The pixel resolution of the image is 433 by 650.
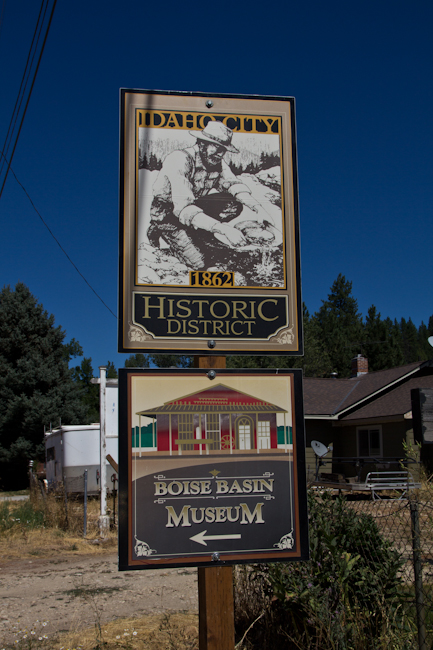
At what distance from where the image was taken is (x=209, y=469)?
2.87m

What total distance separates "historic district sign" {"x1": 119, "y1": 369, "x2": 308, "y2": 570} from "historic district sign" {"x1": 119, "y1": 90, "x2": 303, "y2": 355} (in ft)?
0.79

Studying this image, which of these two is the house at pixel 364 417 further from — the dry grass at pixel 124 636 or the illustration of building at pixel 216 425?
the illustration of building at pixel 216 425

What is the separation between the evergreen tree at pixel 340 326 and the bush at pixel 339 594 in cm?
3889

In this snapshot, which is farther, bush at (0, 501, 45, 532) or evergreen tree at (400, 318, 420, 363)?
evergreen tree at (400, 318, 420, 363)

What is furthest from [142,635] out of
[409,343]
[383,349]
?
[409,343]

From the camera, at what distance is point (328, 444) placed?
2155cm

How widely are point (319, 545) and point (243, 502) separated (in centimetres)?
140

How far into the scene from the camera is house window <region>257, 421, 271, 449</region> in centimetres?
294

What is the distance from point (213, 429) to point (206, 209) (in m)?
1.27

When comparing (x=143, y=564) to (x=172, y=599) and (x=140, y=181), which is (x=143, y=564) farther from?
(x=172, y=599)

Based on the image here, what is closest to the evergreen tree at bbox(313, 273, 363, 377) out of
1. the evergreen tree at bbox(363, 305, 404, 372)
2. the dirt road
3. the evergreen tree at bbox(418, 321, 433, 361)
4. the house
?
the evergreen tree at bbox(363, 305, 404, 372)

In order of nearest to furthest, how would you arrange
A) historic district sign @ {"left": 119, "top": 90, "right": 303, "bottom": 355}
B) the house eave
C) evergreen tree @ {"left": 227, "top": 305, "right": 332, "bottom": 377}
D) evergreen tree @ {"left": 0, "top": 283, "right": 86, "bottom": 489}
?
1. historic district sign @ {"left": 119, "top": 90, "right": 303, "bottom": 355}
2. the house eave
3. evergreen tree @ {"left": 0, "top": 283, "right": 86, "bottom": 489}
4. evergreen tree @ {"left": 227, "top": 305, "right": 332, "bottom": 377}

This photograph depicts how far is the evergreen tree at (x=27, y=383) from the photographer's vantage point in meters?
30.1

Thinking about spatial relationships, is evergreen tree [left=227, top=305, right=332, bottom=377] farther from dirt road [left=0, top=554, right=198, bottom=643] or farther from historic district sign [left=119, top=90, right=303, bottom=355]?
historic district sign [left=119, top=90, right=303, bottom=355]
